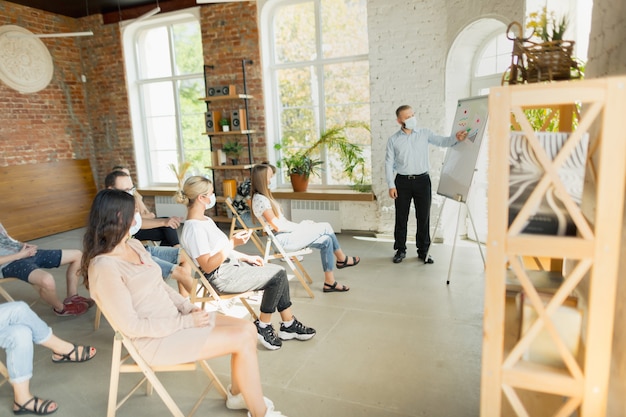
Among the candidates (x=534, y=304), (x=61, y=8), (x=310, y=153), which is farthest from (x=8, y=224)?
(x=534, y=304)

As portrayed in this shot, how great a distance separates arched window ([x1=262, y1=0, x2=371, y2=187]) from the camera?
610 cm

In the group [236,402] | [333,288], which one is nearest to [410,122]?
[333,288]

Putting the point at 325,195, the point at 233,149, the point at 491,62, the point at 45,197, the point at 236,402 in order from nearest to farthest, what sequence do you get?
1. the point at 236,402
2. the point at 491,62
3. the point at 325,195
4. the point at 233,149
5. the point at 45,197

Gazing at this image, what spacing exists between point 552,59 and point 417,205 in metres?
3.01

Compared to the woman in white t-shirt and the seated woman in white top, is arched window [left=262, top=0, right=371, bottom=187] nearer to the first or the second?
the seated woman in white top

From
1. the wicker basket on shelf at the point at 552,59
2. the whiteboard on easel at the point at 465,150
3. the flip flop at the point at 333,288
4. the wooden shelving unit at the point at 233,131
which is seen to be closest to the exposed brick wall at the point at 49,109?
the wooden shelving unit at the point at 233,131

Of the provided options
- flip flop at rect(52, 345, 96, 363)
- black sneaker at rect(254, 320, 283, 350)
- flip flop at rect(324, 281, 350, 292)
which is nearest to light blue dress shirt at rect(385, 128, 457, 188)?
flip flop at rect(324, 281, 350, 292)

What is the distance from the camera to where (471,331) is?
3.15 metres

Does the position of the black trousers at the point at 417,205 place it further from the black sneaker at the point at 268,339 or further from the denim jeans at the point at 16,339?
the denim jeans at the point at 16,339

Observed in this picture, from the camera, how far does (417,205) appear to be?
16.0ft

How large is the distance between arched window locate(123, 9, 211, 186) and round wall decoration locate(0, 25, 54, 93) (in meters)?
1.29

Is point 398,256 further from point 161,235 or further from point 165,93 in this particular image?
point 165,93

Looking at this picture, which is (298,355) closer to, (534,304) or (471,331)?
(471,331)

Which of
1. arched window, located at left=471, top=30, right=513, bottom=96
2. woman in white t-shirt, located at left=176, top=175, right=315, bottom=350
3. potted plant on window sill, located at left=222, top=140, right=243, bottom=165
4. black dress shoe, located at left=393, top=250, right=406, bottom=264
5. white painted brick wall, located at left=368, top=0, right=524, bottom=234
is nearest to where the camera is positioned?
woman in white t-shirt, located at left=176, top=175, right=315, bottom=350
